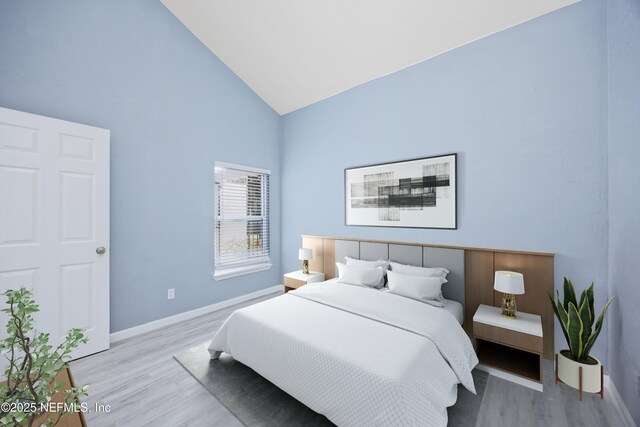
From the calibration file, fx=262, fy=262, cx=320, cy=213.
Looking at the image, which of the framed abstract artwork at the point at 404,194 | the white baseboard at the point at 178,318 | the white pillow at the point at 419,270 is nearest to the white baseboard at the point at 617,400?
the white pillow at the point at 419,270

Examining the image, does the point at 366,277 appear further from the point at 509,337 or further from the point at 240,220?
the point at 240,220

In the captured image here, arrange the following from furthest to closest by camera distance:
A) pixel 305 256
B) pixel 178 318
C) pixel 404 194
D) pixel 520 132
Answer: pixel 305 256 < pixel 178 318 < pixel 404 194 < pixel 520 132

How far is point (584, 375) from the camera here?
72.6 inches

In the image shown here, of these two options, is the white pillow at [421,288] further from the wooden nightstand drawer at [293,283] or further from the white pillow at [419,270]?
the wooden nightstand drawer at [293,283]

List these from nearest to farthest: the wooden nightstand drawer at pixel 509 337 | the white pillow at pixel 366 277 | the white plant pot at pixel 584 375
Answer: the white plant pot at pixel 584 375
the wooden nightstand drawer at pixel 509 337
the white pillow at pixel 366 277

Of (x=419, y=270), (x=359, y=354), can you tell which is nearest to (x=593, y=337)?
(x=419, y=270)

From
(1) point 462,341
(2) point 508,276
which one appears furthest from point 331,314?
(2) point 508,276

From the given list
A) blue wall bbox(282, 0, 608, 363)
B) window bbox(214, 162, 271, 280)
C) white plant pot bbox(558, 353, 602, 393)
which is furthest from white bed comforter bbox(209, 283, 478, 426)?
window bbox(214, 162, 271, 280)

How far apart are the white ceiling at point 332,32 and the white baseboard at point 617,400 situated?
3.09 meters

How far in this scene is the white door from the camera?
2160 mm

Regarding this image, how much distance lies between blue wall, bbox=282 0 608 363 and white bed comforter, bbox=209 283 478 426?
1.13m

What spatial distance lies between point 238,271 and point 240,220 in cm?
77

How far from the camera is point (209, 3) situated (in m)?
3.04

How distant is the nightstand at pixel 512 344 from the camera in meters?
2.04
